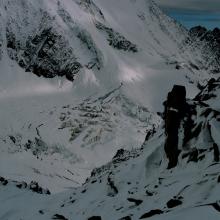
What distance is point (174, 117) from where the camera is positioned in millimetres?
30188

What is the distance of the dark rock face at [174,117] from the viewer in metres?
29.2

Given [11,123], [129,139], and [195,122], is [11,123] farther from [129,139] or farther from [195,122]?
[195,122]

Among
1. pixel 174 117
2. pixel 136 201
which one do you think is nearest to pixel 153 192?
pixel 136 201

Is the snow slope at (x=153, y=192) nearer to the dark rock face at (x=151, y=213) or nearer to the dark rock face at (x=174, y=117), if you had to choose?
the dark rock face at (x=151, y=213)

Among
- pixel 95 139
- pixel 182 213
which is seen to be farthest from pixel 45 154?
pixel 182 213

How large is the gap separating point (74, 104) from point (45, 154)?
40940 mm

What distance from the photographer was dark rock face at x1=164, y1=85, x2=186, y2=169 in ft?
95.7

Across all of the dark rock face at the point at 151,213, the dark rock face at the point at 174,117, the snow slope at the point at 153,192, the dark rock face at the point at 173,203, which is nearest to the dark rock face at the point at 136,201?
the snow slope at the point at 153,192

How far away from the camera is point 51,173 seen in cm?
13088

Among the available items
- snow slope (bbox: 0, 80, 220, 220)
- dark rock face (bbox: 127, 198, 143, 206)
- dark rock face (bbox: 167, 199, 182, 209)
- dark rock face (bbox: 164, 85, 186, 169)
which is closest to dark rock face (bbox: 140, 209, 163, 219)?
snow slope (bbox: 0, 80, 220, 220)

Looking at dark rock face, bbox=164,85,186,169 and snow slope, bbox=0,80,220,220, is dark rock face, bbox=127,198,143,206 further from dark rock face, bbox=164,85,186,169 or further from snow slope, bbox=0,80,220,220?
dark rock face, bbox=164,85,186,169

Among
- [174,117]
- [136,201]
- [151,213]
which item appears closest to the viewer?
[151,213]

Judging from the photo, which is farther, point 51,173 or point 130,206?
point 51,173

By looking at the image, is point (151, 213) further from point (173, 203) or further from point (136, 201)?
point (136, 201)
